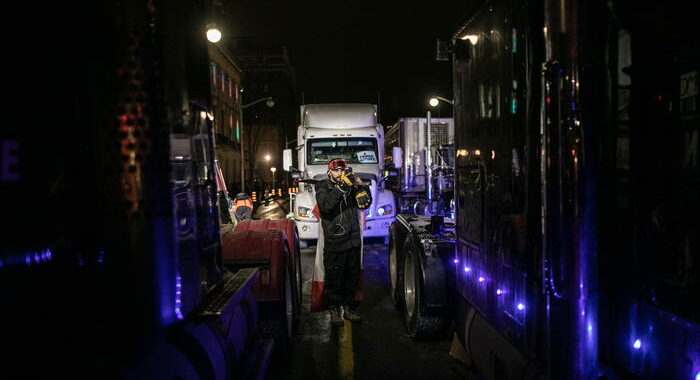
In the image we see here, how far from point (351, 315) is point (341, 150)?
791 centimetres

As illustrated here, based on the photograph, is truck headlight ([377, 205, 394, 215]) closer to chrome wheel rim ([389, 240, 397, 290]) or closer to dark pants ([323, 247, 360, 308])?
chrome wheel rim ([389, 240, 397, 290])

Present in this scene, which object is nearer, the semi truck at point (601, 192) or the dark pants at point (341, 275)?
the semi truck at point (601, 192)

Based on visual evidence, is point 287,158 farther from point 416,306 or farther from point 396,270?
point 416,306

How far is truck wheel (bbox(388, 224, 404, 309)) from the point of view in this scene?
20.9 feet

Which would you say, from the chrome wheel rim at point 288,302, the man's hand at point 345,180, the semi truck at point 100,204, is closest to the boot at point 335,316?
the chrome wheel rim at point 288,302

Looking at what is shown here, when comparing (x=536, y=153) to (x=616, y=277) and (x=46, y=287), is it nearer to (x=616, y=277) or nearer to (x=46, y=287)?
(x=616, y=277)

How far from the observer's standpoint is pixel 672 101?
216 centimetres

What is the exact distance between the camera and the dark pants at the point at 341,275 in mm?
6457

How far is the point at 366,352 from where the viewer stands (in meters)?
5.35

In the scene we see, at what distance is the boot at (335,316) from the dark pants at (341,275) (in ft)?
0.17

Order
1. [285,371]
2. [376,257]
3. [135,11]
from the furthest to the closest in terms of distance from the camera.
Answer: [376,257], [285,371], [135,11]

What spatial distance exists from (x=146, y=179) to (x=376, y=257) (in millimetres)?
9551

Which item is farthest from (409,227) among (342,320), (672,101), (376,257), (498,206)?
(376,257)

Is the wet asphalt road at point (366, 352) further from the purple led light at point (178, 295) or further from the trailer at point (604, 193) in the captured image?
the purple led light at point (178, 295)
